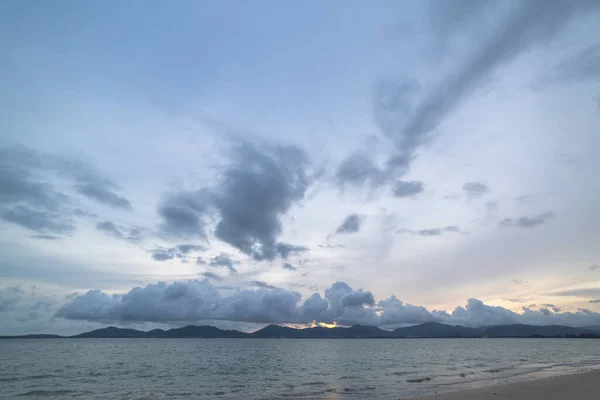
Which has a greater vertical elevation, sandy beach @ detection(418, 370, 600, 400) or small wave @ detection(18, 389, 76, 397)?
sandy beach @ detection(418, 370, 600, 400)

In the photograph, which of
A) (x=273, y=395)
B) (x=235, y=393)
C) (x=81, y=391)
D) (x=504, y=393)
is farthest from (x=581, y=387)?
(x=81, y=391)

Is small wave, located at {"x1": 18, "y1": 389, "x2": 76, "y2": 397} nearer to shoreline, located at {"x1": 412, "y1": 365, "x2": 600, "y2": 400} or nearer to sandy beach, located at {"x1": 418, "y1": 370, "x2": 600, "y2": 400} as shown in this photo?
shoreline, located at {"x1": 412, "y1": 365, "x2": 600, "y2": 400}

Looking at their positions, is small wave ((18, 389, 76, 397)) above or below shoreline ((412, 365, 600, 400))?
below

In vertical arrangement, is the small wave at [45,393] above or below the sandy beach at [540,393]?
below

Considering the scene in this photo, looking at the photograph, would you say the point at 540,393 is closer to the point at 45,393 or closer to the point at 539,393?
the point at 539,393

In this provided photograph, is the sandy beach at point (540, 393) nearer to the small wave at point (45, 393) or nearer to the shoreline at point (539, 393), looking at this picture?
the shoreline at point (539, 393)

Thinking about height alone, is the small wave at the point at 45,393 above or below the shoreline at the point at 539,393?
below

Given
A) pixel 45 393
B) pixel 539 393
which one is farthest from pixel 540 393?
pixel 45 393

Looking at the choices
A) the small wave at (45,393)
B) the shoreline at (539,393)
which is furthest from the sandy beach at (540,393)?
the small wave at (45,393)

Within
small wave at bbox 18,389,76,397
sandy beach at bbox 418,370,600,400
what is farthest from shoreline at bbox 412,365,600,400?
small wave at bbox 18,389,76,397

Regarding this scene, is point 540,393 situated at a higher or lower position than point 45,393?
higher

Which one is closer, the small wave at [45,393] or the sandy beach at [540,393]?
the sandy beach at [540,393]

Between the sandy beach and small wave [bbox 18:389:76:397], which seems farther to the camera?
small wave [bbox 18:389:76:397]

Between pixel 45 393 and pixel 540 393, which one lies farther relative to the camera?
pixel 45 393
